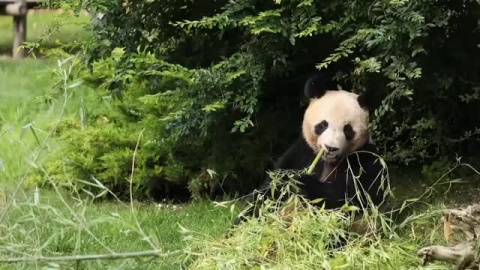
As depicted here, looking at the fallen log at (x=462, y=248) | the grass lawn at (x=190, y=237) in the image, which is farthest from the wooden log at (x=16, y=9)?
the fallen log at (x=462, y=248)

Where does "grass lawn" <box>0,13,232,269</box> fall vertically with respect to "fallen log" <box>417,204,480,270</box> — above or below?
below

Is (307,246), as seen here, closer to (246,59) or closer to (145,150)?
(246,59)

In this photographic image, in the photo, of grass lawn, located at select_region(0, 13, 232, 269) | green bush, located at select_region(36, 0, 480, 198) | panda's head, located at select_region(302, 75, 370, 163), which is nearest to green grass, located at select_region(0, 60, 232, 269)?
grass lawn, located at select_region(0, 13, 232, 269)

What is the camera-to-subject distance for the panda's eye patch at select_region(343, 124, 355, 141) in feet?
12.0

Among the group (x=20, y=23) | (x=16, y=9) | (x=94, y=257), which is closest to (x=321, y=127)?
(x=94, y=257)

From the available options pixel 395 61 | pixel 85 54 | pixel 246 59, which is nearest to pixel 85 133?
pixel 85 54

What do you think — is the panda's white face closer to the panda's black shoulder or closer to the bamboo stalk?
the panda's black shoulder

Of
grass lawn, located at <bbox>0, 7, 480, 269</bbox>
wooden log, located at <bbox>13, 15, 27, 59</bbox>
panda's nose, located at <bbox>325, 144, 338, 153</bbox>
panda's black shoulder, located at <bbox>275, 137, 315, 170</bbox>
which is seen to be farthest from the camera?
wooden log, located at <bbox>13, 15, 27, 59</bbox>

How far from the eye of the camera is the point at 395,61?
12.0ft

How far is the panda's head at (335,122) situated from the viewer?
143 inches

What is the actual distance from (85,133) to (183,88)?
140cm

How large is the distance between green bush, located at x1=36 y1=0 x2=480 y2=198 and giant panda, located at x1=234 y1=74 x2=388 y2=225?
17 cm

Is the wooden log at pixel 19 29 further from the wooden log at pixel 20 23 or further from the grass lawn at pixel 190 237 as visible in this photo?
the grass lawn at pixel 190 237

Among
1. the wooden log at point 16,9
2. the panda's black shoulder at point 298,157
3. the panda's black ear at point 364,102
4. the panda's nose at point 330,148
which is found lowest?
the wooden log at point 16,9
